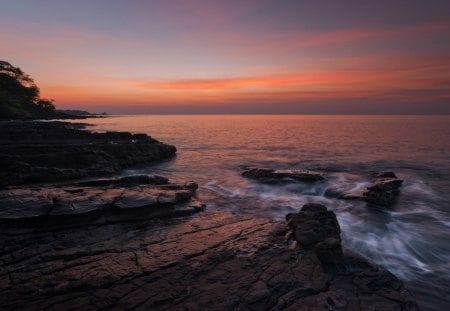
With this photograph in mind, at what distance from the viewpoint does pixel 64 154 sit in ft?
74.8

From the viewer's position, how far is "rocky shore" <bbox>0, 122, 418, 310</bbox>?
7184 millimetres

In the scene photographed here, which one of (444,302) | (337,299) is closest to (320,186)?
(444,302)

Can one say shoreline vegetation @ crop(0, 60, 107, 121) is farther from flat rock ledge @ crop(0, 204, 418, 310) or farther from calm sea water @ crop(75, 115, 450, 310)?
flat rock ledge @ crop(0, 204, 418, 310)

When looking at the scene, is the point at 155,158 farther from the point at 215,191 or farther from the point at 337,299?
the point at 337,299

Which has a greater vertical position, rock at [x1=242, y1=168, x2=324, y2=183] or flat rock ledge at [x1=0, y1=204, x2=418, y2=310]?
flat rock ledge at [x1=0, y1=204, x2=418, y2=310]

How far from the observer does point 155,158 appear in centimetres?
3322

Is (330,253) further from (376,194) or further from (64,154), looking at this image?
(64,154)

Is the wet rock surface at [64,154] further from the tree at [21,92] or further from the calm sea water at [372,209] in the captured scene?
the tree at [21,92]

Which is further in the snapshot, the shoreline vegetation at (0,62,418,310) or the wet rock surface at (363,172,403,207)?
the wet rock surface at (363,172,403,207)

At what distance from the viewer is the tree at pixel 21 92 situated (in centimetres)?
7550

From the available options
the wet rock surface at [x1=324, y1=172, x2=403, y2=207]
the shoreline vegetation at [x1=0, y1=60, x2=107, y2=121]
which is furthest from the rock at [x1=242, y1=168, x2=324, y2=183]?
the shoreline vegetation at [x1=0, y1=60, x2=107, y2=121]


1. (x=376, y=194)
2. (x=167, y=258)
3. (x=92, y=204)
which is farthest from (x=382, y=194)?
(x=92, y=204)

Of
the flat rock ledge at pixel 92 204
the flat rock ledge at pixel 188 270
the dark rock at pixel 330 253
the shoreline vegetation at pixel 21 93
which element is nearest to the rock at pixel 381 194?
the flat rock ledge at pixel 188 270

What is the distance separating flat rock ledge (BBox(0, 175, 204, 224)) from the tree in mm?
70033
